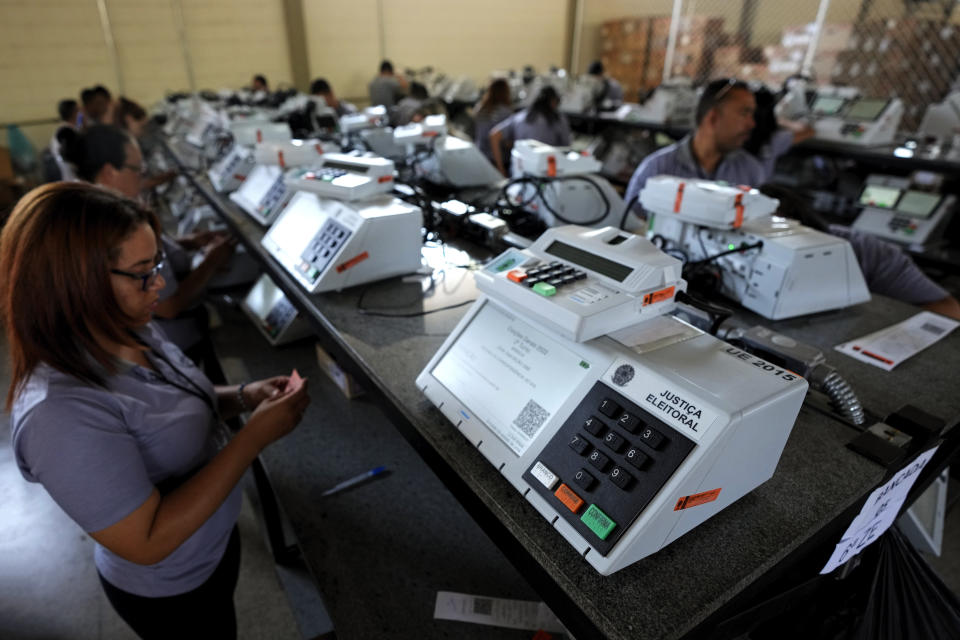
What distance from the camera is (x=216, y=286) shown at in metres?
2.75

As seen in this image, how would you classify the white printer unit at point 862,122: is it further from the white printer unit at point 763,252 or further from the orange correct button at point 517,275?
the orange correct button at point 517,275

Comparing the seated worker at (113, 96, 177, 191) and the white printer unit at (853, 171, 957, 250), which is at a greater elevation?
the seated worker at (113, 96, 177, 191)

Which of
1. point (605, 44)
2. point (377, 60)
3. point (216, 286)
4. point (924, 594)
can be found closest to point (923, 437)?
point (924, 594)

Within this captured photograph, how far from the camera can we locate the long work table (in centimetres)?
60

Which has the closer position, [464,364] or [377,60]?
[464,364]

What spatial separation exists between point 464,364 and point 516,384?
0.41 feet

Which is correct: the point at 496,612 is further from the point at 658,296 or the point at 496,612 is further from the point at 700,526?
the point at 658,296

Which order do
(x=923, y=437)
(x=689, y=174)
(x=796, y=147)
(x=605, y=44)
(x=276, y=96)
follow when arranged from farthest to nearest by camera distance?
(x=605, y=44), (x=276, y=96), (x=796, y=147), (x=689, y=174), (x=923, y=437)

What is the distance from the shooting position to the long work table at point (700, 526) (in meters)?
0.60

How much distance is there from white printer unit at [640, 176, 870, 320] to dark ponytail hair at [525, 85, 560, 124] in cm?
301

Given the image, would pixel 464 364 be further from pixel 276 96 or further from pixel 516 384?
pixel 276 96

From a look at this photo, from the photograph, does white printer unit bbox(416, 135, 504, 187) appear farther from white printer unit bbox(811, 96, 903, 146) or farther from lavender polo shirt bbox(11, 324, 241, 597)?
white printer unit bbox(811, 96, 903, 146)

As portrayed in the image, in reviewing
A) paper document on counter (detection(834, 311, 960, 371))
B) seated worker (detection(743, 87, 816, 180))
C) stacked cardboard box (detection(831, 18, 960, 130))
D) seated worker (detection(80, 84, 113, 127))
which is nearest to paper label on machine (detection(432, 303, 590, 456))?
paper document on counter (detection(834, 311, 960, 371))

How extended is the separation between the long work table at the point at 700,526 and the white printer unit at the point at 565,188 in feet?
2.29
